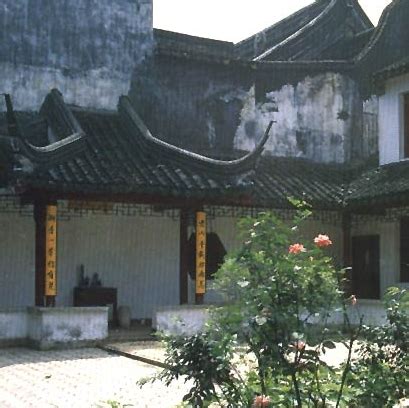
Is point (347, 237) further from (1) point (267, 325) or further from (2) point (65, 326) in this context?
(1) point (267, 325)

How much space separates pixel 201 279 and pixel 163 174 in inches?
76.9

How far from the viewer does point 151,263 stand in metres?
14.4

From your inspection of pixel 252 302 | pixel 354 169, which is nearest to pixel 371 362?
pixel 252 302

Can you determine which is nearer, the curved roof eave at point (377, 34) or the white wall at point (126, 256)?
the white wall at point (126, 256)

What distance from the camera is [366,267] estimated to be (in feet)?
51.7

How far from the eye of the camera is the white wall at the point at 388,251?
14969 millimetres

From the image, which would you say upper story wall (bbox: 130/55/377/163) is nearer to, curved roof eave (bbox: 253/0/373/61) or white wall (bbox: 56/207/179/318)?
curved roof eave (bbox: 253/0/373/61)

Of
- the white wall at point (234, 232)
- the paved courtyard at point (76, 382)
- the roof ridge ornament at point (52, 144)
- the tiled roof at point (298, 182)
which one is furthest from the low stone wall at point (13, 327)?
the tiled roof at point (298, 182)

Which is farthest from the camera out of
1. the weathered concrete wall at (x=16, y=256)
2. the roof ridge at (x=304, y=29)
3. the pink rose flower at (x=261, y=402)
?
the roof ridge at (x=304, y=29)

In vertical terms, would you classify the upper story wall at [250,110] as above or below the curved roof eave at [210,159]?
above

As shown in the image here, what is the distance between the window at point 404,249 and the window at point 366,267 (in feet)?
2.22

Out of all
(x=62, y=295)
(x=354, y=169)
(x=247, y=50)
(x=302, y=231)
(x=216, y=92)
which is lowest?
(x=62, y=295)

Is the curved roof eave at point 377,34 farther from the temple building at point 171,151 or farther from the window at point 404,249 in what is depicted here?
the window at point 404,249

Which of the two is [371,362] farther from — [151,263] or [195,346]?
[151,263]
